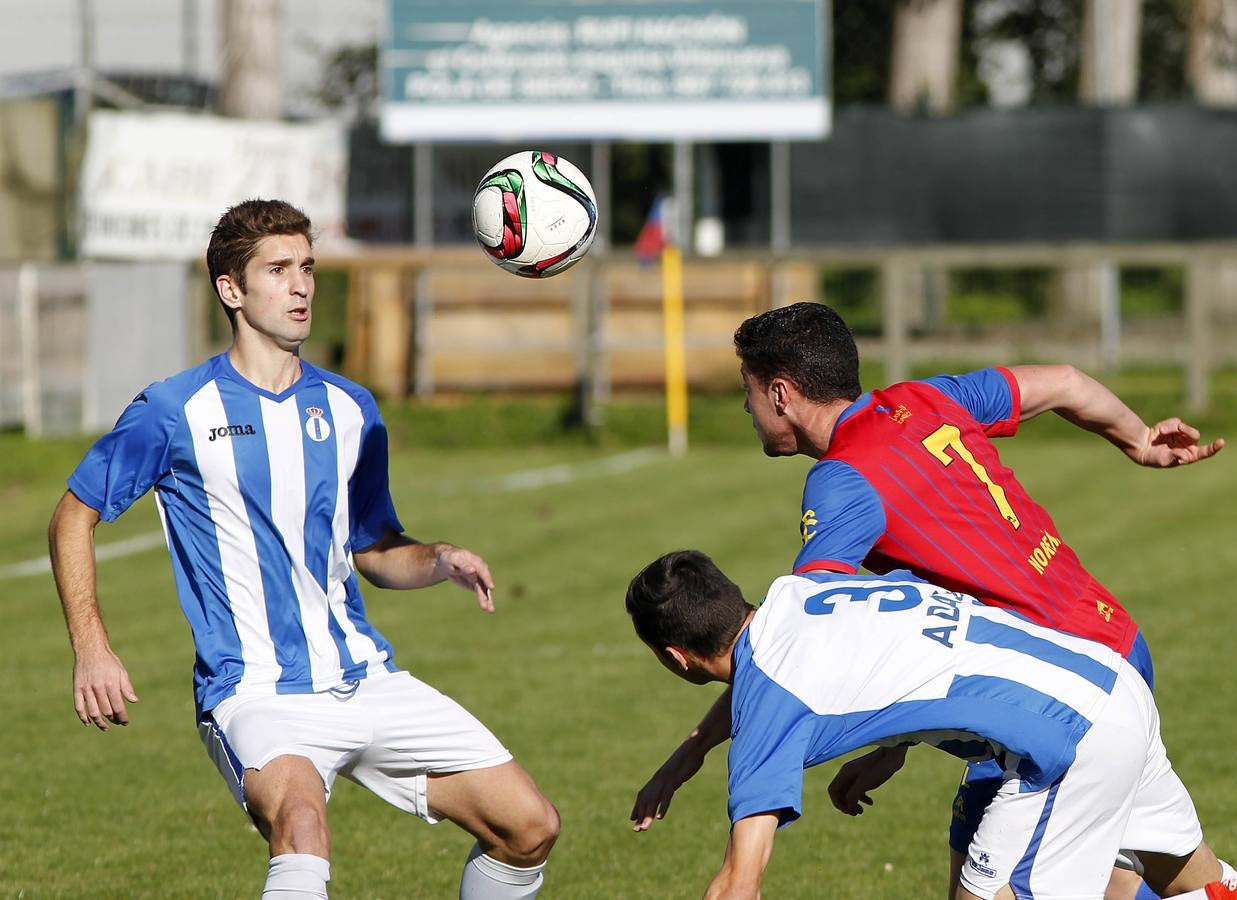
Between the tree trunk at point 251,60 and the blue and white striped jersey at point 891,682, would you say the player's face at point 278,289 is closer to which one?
the blue and white striped jersey at point 891,682

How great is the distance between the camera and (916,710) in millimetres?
4020

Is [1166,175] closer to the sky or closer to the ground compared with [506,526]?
closer to the sky

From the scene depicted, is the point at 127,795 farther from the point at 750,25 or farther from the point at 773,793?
the point at 750,25

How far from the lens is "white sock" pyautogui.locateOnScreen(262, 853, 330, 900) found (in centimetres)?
433

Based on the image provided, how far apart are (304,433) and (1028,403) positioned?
6.80ft

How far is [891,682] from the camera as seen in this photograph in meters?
3.99

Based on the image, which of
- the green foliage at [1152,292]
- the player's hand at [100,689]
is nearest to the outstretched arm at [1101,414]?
the player's hand at [100,689]

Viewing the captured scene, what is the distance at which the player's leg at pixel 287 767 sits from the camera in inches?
173

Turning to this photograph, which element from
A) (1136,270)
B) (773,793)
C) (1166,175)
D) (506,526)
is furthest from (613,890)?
(1166,175)

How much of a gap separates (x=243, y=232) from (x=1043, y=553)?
7.77ft

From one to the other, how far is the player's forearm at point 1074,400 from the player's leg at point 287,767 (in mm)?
2130

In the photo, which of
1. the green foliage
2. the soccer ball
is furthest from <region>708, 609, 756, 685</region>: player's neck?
the green foliage

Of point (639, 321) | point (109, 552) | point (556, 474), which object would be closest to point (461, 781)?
point (109, 552)

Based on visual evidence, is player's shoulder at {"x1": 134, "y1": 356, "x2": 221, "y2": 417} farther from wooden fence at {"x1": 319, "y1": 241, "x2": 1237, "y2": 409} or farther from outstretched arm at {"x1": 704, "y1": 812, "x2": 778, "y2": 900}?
wooden fence at {"x1": 319, "y1": 241, "x2": 1237, "y2": 409}
